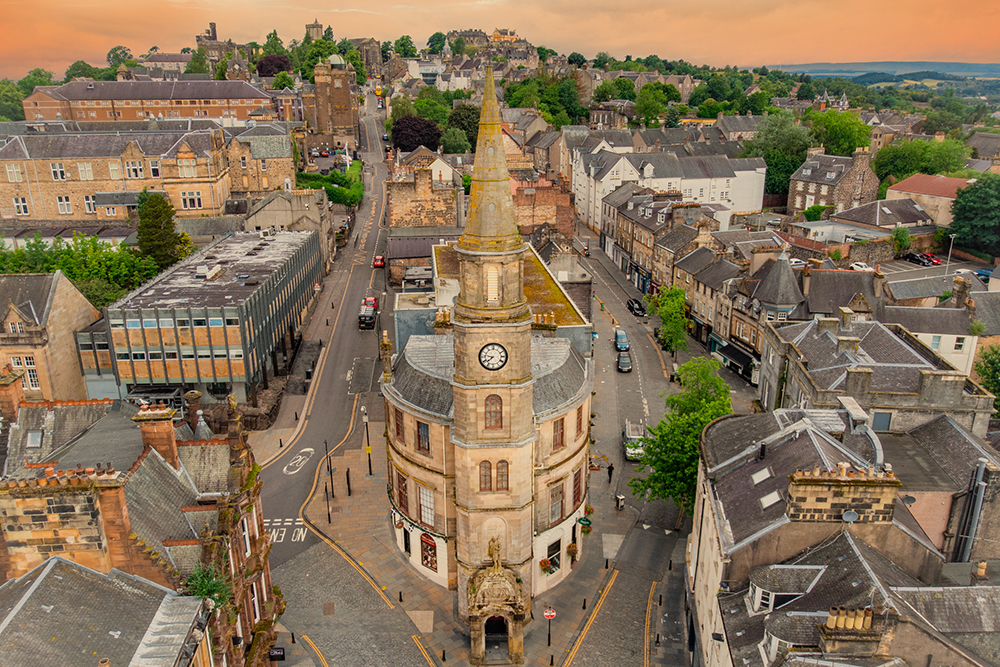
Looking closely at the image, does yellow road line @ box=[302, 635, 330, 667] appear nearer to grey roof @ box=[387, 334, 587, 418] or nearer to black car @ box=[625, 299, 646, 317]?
grey roof @ box=[387, 334, 587, 418]

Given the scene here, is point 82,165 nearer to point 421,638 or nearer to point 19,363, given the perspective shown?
point 19,363

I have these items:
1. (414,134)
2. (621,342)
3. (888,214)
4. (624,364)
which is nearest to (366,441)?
(624,364)

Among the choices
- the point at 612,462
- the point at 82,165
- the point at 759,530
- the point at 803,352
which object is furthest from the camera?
the point at 82,165

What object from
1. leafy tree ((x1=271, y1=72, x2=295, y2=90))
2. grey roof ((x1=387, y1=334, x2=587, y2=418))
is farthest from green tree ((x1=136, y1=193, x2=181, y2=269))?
leafy tree ((x1=271, y1=72, x2=295, y2=90))

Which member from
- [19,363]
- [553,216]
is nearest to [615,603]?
[19,363]

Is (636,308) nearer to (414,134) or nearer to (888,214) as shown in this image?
(888,214)

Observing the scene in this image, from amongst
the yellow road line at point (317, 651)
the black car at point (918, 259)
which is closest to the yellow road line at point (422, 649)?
the yellow road line at point (317, 651)
